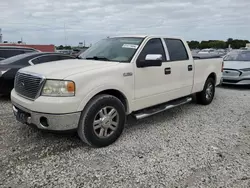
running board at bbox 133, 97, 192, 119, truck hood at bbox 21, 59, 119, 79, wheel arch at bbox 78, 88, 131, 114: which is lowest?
running board at bbox 133, 97, 192, 119

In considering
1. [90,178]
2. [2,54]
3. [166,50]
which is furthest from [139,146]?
[2,54]

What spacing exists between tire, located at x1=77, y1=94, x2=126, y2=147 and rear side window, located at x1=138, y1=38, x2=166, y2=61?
1.03 metres

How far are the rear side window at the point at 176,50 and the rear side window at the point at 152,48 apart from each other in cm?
24

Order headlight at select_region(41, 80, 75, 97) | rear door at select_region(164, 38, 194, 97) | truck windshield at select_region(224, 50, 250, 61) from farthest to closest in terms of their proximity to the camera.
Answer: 1. truck windshield at select_region(224, 50, 250, 61)
2. rear door at select_region(164, 38, 194, 97)
3. headlight at select_region(41, 80, 75, 97)

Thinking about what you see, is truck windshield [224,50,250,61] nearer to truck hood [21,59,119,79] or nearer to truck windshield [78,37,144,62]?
truck windshield [78,37,144,62]

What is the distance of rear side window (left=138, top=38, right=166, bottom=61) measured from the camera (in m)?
4.25

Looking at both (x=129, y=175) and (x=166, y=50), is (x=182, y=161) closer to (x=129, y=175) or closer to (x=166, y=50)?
(x=129, y=175)

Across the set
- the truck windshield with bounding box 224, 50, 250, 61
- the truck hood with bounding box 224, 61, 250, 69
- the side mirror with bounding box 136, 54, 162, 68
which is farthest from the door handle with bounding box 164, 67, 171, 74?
the truck windshield with bounding box 224, 50, 250, 61

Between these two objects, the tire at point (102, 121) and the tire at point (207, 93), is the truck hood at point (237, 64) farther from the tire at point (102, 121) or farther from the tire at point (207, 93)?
the tire at point (102, 121)

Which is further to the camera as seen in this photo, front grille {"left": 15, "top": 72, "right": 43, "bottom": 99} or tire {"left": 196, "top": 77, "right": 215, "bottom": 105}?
tire {"left": 196, "top": 77, "right": 215, "bottom": 105}

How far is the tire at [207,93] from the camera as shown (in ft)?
20.7

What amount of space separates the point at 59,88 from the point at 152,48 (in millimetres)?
2078

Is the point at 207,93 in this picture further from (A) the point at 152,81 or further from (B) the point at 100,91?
(B) the point at 100,91

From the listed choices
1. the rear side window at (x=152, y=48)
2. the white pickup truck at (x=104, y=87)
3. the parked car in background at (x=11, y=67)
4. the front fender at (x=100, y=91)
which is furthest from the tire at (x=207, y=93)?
the parked car in background at (x=11, y=67)
